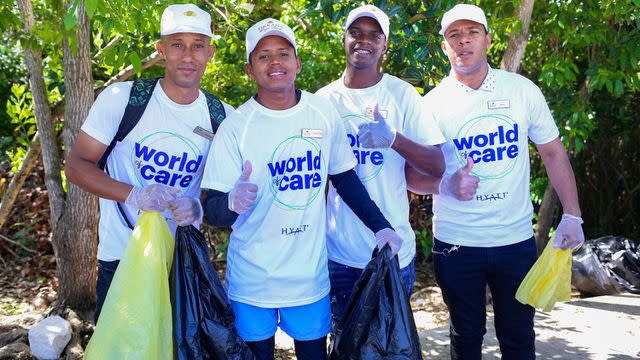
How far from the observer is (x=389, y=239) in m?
2.60

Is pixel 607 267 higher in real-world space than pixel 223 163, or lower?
lower

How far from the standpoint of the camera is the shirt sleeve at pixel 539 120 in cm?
303

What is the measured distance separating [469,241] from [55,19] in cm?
280

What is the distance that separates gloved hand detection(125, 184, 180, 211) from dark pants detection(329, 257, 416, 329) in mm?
808

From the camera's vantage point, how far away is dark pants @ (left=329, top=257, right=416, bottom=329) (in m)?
2.89

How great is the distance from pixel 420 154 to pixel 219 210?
870mm

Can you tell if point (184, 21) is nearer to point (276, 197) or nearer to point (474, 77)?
point (276, 197)

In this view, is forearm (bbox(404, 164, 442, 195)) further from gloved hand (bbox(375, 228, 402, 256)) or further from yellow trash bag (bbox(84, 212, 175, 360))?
yellow trash bag (bbox(84, 212, 175, 360))

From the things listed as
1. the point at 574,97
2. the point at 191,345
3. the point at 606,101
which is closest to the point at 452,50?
the point at 191,345

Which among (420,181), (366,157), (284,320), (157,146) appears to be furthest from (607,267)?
(157,146)

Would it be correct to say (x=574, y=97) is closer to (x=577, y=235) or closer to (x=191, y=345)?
(x=577, y=235)

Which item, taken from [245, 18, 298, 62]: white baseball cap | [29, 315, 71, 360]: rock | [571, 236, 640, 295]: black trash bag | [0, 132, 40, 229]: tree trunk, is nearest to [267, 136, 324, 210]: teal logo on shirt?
[245, 18, 298, 62]: white baseball cap

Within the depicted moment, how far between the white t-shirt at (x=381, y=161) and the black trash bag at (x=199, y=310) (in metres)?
0.59

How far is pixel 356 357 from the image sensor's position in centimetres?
261
